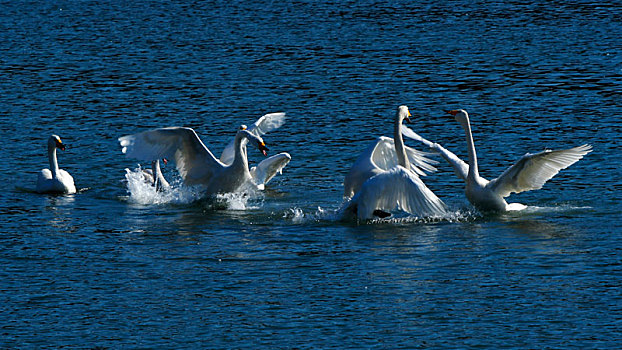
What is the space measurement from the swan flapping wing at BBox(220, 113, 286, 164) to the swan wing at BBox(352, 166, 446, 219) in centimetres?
459

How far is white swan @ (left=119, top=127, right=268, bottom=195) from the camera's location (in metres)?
18.5

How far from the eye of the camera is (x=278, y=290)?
1324cm

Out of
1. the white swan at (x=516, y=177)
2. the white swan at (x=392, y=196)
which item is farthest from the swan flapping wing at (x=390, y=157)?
the white swan at (x=516, y=177)

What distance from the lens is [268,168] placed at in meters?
19.7

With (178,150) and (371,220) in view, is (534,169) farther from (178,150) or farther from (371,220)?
(178,150)

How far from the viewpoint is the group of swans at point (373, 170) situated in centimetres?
1623

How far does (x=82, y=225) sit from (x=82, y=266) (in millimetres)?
2515

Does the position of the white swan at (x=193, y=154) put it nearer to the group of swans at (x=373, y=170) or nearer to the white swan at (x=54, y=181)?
the group of swans at (x=373, y=170)

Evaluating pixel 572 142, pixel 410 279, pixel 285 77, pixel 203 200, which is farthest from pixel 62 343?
pixel 285 77

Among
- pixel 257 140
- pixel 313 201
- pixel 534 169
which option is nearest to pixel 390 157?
pixel 313 201

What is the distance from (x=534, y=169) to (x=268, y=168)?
5.00 metres

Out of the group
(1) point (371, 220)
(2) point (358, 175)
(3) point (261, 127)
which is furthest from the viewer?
(3) point (261, 127)

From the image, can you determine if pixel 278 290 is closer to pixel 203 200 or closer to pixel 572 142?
pixel 203 200

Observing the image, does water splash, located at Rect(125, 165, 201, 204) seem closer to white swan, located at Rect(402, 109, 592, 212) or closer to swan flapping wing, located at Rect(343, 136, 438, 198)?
swan flapping wing, located at Rect(343, 136, 438, 198)
